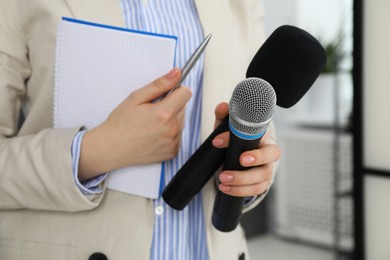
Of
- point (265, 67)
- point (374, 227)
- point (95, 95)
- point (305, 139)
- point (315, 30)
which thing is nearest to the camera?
point (265, 67)

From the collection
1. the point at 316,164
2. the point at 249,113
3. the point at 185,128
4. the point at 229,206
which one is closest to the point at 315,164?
the point at 316,164

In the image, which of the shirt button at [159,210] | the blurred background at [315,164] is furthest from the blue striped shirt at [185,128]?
the blurred background at [315,164]

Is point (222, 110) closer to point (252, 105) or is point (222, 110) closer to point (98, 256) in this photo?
point (252, 105)

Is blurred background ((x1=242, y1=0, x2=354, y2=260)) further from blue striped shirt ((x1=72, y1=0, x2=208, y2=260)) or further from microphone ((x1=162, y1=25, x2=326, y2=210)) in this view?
microphone ((x1=162, y1=25, x2=326, y2=210))

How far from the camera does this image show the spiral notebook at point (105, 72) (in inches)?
28.5

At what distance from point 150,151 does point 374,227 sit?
38.7 inches

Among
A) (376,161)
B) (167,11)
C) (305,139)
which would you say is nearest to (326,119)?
(305,139)

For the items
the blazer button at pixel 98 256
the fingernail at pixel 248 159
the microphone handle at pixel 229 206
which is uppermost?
the fingernail at pixel 248 159

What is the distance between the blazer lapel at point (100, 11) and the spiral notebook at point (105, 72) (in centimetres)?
3

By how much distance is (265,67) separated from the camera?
0.65m

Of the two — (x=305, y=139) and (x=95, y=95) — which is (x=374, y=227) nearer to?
(x=95, y=95)

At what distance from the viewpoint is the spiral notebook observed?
2.38ft

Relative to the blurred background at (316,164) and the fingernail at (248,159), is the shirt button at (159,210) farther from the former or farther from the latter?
the blurred background at (316,164)

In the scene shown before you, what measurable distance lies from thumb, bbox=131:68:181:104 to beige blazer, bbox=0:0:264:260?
111 mm
